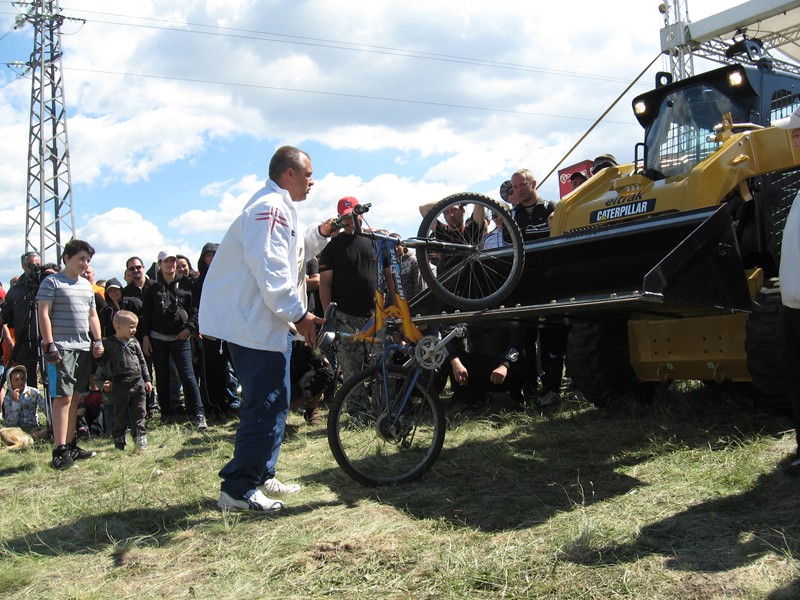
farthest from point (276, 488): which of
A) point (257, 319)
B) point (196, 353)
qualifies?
point (196, 353)

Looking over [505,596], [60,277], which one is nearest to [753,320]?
[505,596]

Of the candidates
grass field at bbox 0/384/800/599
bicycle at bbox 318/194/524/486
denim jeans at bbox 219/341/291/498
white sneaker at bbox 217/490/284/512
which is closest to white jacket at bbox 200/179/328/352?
denim jeans at bbox 219/341/291/498

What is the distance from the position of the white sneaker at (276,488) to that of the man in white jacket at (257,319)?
0.21m

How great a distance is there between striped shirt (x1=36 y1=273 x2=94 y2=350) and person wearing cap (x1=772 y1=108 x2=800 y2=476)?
5.16 meters

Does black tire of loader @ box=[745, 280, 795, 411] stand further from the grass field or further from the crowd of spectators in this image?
the crowd of spectators

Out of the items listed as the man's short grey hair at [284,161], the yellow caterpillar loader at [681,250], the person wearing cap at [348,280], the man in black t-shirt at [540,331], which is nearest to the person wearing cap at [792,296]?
the yellow caterpillar loader at [681,250]

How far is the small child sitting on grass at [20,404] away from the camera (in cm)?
792

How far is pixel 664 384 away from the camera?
6.68 m

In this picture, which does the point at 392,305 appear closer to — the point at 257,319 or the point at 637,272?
the point at 257,319

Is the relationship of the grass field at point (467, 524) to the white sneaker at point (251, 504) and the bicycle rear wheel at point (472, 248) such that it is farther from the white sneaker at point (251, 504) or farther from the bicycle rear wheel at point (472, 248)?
the bicycle rear wheel at point (472, 248)

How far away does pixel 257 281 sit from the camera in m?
4.06

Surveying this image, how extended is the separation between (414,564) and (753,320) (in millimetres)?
2794

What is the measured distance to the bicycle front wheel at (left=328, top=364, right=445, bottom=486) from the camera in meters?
4.60

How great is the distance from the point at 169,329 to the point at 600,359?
4.41 metres
